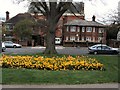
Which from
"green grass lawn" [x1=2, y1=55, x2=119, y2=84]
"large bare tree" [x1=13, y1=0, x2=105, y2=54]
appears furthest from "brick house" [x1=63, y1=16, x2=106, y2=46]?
"green grass lawn" [x1=2, y1=55, x2=119, y2=84]

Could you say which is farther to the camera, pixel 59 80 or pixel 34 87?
pixel 59 80

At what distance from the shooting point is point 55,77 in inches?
494

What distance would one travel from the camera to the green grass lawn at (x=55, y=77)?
11.9 metres

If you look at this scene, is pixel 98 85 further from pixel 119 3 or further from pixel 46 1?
pixel 46 1

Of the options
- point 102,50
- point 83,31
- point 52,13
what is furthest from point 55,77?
point 83,31

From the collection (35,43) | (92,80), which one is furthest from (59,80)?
(35,43)

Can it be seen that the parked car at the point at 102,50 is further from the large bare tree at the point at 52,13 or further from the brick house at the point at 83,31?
the brick house at the point at 83,31

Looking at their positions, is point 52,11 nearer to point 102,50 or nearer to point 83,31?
point 102,50

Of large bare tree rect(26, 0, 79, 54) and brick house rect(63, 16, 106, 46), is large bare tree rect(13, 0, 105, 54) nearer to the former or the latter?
large bare tree rect(26, 0, 79, 54)

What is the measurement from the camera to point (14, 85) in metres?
Answer: 11.2

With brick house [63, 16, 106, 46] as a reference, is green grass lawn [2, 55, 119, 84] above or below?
below

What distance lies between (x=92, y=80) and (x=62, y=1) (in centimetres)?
1118

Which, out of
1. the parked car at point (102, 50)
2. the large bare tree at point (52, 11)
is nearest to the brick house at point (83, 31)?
the parked car at point (102, 50)

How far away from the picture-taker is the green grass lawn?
38.9ft
